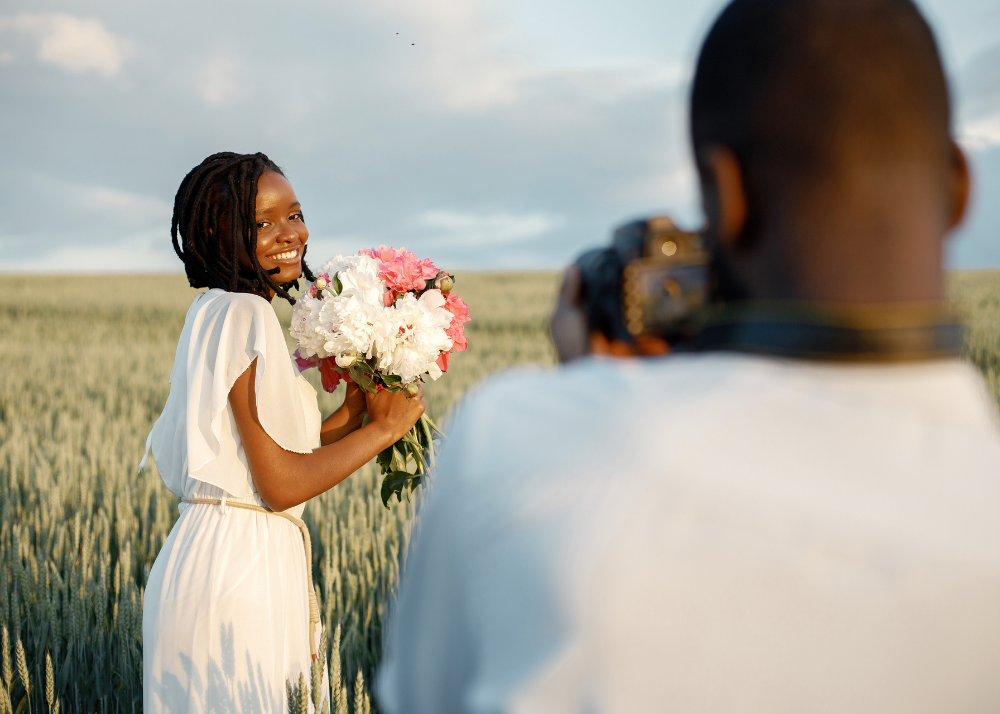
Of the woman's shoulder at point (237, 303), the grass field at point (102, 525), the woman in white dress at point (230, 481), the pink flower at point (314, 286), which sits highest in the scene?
the pink flower at point (314, 286)

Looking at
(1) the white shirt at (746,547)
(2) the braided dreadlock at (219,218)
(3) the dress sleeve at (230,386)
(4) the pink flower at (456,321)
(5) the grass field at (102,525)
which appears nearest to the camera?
(1) the white shirt at (746,547)

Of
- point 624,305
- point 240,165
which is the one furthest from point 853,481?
point 240,165

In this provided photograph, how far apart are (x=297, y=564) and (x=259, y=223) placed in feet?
3.28

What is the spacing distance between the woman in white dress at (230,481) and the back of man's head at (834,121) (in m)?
1.35

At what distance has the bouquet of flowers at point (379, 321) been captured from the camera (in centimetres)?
188

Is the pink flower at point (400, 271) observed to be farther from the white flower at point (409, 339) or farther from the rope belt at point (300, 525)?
the rope belt at point (300, 525)

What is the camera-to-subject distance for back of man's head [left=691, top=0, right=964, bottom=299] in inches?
22.9

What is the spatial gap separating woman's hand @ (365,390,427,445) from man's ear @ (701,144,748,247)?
1.46 metres

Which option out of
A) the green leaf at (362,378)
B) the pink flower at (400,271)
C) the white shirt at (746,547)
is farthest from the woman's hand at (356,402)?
the white shirt at (746,547)

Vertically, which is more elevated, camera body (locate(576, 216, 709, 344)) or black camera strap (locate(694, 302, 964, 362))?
camera body (locate(576, 216, 709, 344))

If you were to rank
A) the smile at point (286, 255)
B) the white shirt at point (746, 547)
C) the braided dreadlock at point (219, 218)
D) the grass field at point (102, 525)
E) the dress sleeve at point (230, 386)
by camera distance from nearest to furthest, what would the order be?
the white shirt at point (746, 547), the dress sleeve at point (230, 386), the braided dreadlock at point (219, 218), the smile at point (286, 255), the grass field at point (102, 525)

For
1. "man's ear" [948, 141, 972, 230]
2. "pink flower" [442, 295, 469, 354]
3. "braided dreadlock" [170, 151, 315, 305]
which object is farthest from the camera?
"pink flower" [442, 295, 469, 354]

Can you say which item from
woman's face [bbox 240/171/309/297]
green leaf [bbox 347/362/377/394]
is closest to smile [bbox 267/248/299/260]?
woman's face [bbox 240/171/309/297]

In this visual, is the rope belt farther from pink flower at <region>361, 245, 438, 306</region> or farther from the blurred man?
the blurred man
